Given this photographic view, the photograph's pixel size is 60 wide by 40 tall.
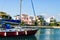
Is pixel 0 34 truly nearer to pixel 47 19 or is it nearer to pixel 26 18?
pixel 26 18

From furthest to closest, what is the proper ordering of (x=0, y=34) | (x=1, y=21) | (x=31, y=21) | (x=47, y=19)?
(x=47, y=19)
(x=31, y=21)
(x=1, y=21)
(x=0, y=34)

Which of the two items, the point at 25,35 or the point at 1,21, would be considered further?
the point at 1,21

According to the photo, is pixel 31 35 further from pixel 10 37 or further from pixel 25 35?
pixel 10 37

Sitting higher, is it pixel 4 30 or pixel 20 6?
pixel 20 6

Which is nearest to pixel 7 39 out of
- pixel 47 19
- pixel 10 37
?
pixel 10 37

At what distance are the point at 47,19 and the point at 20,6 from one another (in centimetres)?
7694

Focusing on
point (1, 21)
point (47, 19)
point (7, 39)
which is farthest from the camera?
point (47, 19)

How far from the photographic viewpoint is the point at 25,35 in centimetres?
4097

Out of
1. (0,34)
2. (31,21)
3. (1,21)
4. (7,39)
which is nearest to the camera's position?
(7,39)

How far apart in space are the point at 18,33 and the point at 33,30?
361 cm

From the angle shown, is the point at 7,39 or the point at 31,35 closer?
the point at 7,39

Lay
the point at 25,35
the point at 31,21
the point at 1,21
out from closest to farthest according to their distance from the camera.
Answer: the point at 25,35 → the point at 1,21 → the point at 31,21

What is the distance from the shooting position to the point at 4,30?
39156 millimetres

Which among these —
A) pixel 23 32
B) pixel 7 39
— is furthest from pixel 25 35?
pixel 7 39
